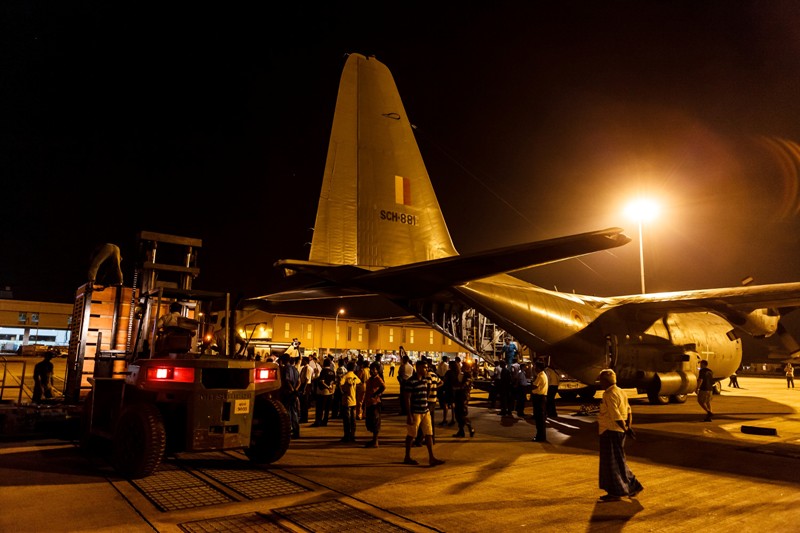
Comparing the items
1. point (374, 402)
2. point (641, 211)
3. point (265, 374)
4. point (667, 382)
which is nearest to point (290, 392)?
point (374, 402)

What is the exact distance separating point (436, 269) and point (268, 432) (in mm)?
3901

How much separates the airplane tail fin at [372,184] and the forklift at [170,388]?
2781 millimetres

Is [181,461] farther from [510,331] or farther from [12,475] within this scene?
[510,331]

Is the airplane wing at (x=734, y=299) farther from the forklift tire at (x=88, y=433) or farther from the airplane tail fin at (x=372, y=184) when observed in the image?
the forklift tire at (x=88, y=433)

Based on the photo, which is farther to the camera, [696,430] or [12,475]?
[696,430]

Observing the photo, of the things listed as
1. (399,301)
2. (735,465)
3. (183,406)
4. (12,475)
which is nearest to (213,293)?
(183,406)

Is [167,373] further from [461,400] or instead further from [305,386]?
[461,400]

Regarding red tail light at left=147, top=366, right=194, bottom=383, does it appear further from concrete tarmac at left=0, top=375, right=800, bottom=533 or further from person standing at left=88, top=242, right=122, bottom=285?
person standing at left=88, top=242, right=122, bottom=285

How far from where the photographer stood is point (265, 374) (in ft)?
25.2

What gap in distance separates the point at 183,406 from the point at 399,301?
5.88 m

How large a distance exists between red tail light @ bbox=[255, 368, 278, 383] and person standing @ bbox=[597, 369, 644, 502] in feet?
15.7

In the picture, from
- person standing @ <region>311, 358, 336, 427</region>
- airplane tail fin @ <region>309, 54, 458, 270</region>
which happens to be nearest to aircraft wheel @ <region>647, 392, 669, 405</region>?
airplane tail fin @ <region>309, 54, 458, 270</region>

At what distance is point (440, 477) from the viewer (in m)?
7.35

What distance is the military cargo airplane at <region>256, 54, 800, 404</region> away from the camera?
9455 mm
